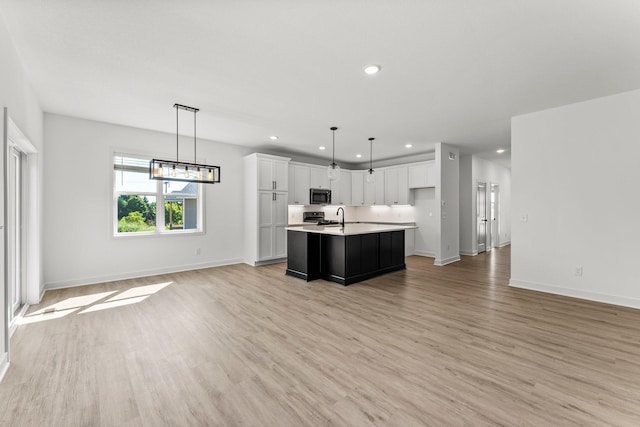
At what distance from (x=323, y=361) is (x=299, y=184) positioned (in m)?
5.42

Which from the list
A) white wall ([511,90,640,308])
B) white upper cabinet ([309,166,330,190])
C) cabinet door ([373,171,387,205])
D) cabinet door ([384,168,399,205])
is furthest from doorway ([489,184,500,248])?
white upper cabinet ([309,166,330,190])

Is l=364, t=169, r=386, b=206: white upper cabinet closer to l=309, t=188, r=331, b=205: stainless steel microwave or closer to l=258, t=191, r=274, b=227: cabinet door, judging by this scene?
l=309, t=188, r=331, b=205: stainless steel microwave

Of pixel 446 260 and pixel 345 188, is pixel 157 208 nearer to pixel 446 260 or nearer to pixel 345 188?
pixel 345 188

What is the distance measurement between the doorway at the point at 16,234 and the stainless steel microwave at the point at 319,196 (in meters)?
5.35

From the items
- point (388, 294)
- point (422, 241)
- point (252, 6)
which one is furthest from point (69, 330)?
point (422, 241)

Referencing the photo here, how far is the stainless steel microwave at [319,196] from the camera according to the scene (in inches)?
303

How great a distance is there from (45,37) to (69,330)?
2.85 meters

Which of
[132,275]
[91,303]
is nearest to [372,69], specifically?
[91,303]

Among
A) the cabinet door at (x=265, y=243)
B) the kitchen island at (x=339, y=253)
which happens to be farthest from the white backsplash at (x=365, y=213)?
the kitchen island at (x=339, y=253)

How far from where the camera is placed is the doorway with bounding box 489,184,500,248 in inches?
366

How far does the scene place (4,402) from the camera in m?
1.93

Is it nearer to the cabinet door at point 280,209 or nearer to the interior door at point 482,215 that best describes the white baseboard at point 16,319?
the cabinet door at point 280,209

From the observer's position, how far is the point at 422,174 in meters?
7.61

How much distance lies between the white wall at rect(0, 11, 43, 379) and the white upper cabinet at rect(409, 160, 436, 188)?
7337 mm
